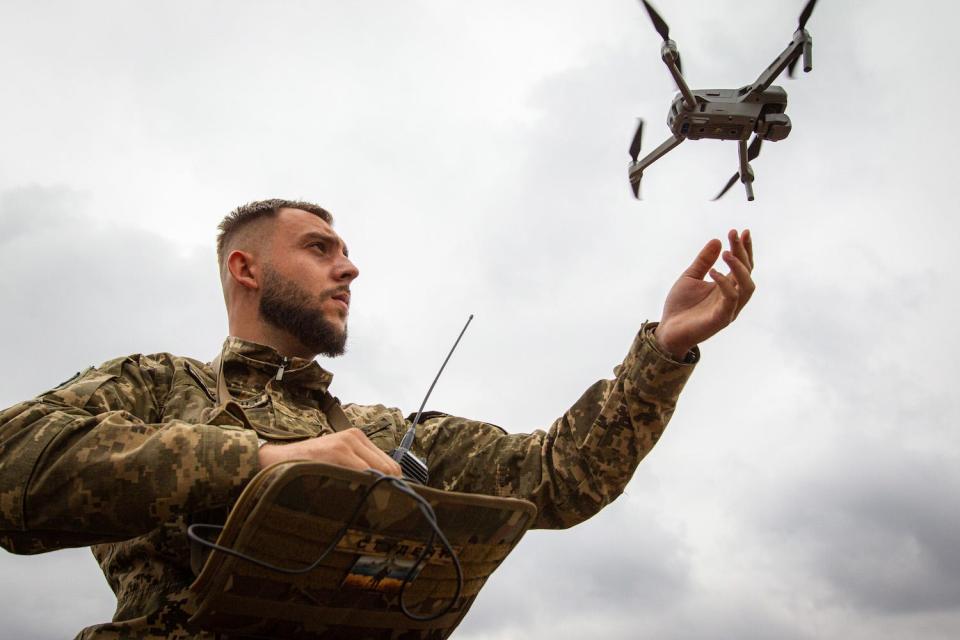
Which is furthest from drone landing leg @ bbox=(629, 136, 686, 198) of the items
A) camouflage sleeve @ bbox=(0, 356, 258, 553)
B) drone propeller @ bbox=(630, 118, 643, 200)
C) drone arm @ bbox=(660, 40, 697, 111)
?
camouflage sleeve @ bbox=(0, 356, 258, 553)

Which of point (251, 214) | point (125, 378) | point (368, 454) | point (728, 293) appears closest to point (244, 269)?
point (251, 214)

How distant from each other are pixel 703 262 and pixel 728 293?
0.51 metres

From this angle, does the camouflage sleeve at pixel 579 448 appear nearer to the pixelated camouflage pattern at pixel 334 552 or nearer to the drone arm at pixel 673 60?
the pixelated camouflage pattern at pixel 334 552

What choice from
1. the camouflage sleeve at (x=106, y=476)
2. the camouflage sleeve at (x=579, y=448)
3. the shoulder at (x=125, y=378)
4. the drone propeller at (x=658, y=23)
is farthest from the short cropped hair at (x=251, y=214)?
the drone propeller at (x=658, y=23)

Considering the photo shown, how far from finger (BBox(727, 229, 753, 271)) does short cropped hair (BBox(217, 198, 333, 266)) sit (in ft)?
11.9

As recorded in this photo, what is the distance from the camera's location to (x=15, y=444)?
3568 millimetres

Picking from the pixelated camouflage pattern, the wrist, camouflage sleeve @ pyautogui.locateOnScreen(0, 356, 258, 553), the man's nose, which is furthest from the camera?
the man's nose

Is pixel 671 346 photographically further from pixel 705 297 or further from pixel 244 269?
pixel 244 269

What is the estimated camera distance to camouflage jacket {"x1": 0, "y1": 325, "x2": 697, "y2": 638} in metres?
3.47

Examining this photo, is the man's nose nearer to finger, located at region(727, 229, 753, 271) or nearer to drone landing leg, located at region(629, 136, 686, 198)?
finger, located at region(727, 229, 753, 271)

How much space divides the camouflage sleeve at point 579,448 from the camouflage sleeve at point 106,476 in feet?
7.36

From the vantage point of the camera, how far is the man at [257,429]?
11.4ft

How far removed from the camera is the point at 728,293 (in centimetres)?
463

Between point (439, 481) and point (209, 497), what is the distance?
7.76ft
